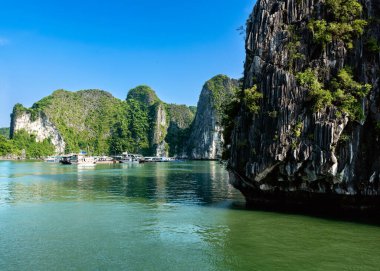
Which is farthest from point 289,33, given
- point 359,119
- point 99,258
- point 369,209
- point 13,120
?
point 13,120

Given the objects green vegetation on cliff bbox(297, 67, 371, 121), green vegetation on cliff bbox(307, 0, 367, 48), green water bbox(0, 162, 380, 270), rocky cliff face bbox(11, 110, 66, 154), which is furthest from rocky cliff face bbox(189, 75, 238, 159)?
green vegetation on cliff bbox(297, 67, 371, 121)

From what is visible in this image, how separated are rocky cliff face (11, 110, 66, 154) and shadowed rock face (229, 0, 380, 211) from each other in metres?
164

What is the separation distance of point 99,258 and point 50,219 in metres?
9.21

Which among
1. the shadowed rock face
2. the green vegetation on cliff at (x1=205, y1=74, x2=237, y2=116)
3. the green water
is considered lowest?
the green water

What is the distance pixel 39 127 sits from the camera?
174 metres

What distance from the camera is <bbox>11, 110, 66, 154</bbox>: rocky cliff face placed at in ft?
552

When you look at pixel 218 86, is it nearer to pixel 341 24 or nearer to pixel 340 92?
pixel 341 24

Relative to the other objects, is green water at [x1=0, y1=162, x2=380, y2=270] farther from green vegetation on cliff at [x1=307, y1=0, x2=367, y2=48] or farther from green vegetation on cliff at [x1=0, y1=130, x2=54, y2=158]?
green vegetation on cliff at [x1=0, y1=130, x2=54, y2=158]

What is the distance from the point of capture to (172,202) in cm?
3055

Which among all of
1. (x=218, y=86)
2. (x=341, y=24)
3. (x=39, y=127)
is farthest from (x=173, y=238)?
(x=39, y=127)

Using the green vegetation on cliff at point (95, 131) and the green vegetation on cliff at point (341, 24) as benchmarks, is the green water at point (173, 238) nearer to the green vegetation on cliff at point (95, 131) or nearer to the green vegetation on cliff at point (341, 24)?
the green vegetation on cliff at point (341, 24)

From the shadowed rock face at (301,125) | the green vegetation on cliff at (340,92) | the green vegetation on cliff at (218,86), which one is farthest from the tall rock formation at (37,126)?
the green vegetation on cliff at (340,92)

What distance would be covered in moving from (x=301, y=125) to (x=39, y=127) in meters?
171

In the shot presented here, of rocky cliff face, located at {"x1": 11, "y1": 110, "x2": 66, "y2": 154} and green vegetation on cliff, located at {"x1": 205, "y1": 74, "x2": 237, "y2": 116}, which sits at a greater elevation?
green vegetation on cliff, located at {"x1": 205, "y1": 74, "x2": 237, "y2": 116}
